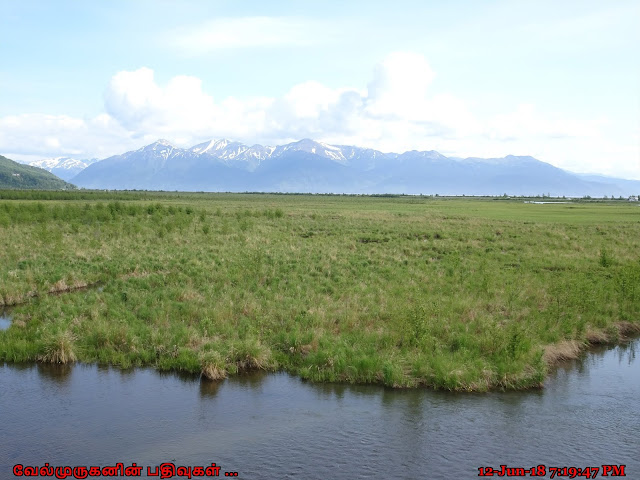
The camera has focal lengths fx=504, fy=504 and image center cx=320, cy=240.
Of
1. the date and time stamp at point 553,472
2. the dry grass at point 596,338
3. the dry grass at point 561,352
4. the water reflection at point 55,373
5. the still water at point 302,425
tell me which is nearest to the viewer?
the date and time stamp at point 553,472

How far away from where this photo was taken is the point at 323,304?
22438 mm

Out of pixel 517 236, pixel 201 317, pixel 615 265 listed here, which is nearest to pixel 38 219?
pixel 201 317

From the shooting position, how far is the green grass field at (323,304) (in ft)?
56.3

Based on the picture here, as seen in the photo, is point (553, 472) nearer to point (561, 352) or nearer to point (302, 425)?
point (302, 425)

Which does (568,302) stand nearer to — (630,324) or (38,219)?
(630,324)

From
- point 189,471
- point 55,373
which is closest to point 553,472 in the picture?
point 189,471

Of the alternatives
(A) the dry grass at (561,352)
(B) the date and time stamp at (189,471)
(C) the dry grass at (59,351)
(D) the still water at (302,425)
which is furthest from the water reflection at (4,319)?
(A) the dry grass at (561,352)

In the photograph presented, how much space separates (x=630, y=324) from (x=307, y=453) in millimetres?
18268

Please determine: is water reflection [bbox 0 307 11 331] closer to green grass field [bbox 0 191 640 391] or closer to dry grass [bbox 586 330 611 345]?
green grass field [bbox 0 191 640 391]

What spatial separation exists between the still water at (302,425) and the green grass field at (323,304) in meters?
0.94

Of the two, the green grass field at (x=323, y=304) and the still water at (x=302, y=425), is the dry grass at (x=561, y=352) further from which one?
the still water at (x=302, y=425)

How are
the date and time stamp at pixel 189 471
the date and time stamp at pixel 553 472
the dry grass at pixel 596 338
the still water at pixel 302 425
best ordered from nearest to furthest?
the date and time stamp at pixel 189 471, the date and time stamp at pixel 553 472, the still water at pixel 302 425, the dry grass at pixel 596 338

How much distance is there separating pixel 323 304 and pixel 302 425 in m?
9.47

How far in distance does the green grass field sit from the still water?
94cm
